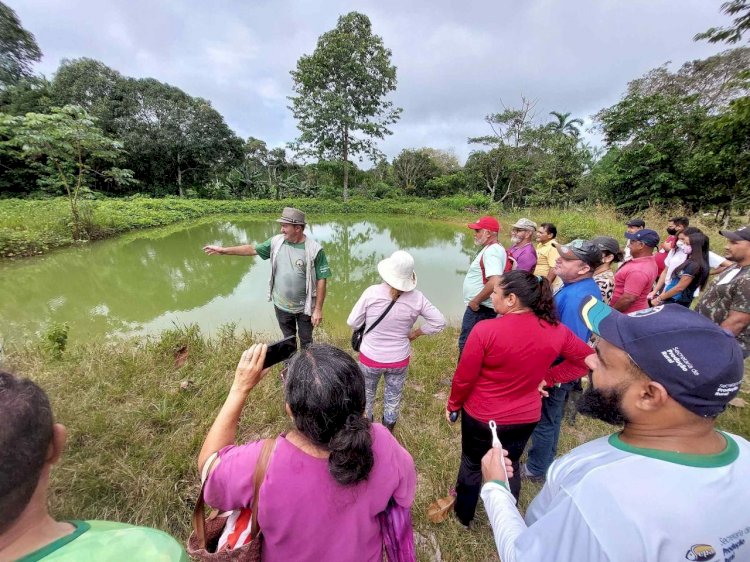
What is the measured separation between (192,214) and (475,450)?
734 inches

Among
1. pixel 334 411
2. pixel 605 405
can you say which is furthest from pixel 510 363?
pixel 334 411

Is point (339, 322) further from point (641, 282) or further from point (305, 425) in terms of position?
point (305, 425)

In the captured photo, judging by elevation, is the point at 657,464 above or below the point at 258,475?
above

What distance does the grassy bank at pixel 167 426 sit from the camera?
Result: 177 centimetres

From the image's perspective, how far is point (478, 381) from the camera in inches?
63.4

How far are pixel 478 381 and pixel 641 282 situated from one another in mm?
1972

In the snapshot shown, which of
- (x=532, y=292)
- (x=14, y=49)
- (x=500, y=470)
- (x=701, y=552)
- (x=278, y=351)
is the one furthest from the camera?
(x=14, y=49)

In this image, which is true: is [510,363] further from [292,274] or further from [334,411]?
[292,274]

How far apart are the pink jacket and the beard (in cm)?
125

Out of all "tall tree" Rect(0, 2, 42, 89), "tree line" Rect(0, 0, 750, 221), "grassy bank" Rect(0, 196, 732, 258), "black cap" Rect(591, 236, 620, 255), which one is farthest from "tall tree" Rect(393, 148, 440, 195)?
"black cap" Rect(591, 236, 620, 255)

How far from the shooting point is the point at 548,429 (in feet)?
6.61

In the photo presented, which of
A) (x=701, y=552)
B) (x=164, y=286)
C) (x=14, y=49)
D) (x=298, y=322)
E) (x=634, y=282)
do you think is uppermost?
(x=14, y=49)

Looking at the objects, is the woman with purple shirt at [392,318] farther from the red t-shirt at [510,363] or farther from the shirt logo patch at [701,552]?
the shirt logo patch at [701,552]

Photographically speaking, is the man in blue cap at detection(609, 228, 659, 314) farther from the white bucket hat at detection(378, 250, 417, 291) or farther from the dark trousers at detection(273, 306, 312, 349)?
the dark trousers at detection(273, 306, 312, 349)
